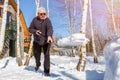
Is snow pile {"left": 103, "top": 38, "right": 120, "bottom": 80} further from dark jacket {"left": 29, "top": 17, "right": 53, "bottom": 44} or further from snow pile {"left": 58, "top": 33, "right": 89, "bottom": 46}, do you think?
dark jacket {"left": 29, "top": 17, "right": 53, "bottom": 44}

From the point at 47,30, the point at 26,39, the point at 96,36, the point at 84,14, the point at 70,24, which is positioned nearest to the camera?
the point at 47,30

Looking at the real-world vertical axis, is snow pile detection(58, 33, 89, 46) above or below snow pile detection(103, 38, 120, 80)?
above

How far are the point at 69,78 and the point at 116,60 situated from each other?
332 centimetres

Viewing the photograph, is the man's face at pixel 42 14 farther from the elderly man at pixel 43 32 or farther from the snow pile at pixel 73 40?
the snow pile at pixel 73 40

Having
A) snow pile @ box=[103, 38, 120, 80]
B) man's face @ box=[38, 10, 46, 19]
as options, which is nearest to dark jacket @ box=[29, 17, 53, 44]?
man's face @ box=[38, 10, 46, 19]

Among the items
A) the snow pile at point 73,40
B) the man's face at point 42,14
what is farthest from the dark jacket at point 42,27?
the snow pile at point 73,40

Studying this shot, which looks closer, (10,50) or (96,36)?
(10,50)

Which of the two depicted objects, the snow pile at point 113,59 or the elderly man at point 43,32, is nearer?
the snow pile at point 113,59

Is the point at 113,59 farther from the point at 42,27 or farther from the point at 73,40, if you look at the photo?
the point at 42,27

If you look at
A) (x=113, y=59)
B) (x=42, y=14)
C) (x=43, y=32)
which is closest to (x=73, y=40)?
(x=113, y=59)

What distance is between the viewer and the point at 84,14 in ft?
35.0

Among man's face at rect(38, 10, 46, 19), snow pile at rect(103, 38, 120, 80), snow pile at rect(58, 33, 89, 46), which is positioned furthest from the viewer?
man's face at rect(38, 10, 46, 19)

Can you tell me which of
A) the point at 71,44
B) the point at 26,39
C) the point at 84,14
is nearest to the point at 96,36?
the point at 26,39

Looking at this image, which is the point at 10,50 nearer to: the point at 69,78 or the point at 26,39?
the point at 26,39
